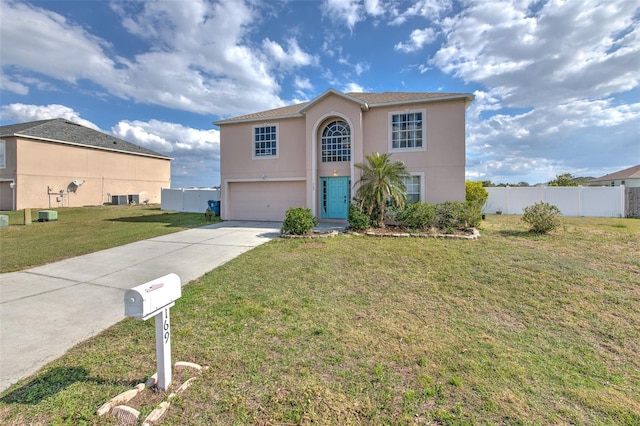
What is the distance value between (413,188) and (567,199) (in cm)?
1248

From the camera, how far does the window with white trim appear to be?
42.9 ft

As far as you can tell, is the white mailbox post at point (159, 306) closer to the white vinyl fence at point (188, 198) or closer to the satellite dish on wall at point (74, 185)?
the white vinyl fence at point (188, 198)

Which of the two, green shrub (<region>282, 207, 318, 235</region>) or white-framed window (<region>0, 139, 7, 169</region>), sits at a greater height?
white-framed window (<region>0, 139, 7, 169</region>)

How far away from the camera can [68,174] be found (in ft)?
78.8

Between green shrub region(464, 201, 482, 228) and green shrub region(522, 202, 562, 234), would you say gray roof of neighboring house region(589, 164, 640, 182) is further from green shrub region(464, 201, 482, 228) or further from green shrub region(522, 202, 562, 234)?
green shrub region(464, 201, 482, 228)

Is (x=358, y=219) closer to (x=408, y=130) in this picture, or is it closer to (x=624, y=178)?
(x=408, y=130)

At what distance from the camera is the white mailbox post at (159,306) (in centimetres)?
237

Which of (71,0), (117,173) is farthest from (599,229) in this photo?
(117,173)

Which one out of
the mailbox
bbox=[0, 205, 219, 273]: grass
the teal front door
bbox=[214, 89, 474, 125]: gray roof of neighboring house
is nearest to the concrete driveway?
bbox=[0, 205, 219, 273]: grass

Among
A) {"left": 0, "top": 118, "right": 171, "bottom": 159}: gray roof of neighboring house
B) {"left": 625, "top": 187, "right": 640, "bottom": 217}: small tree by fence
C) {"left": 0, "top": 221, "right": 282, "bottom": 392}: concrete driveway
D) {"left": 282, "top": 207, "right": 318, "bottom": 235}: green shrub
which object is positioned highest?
{"left": 0, "top": 118, "right": 171, "bottom": 159}: gray roof of neighboring house

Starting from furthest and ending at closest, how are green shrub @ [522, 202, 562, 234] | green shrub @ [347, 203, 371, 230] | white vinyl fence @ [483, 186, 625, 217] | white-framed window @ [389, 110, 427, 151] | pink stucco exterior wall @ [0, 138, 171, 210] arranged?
pink stucco exterior wall @ [0, 138, 171, 210] < white vinyl fence @ [483, 186, 625, 217] < white-framed window @ [389, 110, 427, 151] < green shrub @ [347, 203, 371, 230] < green shrub @ [522, 202, 562, 234]

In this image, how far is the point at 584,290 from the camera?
17.3 feet

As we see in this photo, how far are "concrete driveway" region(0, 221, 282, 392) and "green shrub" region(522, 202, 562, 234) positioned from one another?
9.43 metres

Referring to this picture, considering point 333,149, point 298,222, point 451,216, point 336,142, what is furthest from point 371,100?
point 298,222
